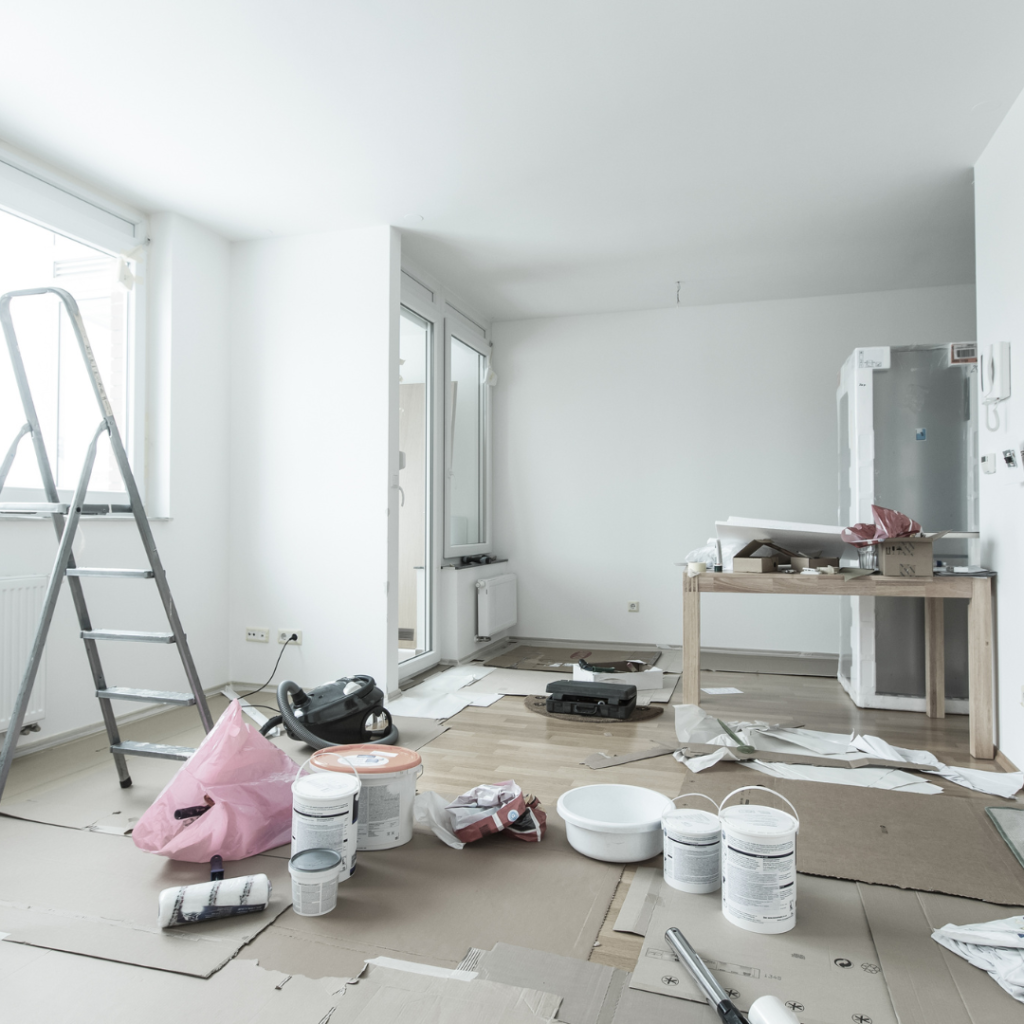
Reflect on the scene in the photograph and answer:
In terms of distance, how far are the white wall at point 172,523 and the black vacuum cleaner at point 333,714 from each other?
0.88 meters

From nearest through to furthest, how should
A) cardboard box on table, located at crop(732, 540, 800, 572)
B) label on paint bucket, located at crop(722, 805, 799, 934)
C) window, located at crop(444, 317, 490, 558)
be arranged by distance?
1. label on paint bucket, located at crop(722, 805, 799, 934)
2. cardboard box on table, located at crop(732, 540, 800, 572)
3. window, located at crop(444, 317, 490, 558)

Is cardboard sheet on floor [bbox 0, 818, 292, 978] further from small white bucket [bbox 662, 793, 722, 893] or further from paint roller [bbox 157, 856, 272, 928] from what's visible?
small white bucket [bbox 662, 793, 722, 893]

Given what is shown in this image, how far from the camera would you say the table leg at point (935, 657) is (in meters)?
3.54

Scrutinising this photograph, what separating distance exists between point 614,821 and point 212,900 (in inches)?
41.0

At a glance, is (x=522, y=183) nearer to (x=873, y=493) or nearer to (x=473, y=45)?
(x=473, y=45)

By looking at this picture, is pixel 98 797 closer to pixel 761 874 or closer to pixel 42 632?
pixel 42 632

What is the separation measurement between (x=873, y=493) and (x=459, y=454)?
2.75 m

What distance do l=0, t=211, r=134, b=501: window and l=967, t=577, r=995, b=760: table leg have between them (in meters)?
3.83

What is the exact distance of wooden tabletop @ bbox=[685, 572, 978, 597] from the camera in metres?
3.03

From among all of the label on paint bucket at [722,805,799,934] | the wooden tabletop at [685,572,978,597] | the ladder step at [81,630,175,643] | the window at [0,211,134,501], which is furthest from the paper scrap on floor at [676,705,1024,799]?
the window at [0,211,134,501]

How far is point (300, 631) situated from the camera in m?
3.96

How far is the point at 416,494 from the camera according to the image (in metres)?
4.80

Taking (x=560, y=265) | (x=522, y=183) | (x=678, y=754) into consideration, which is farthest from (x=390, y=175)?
(x=678, y=754)

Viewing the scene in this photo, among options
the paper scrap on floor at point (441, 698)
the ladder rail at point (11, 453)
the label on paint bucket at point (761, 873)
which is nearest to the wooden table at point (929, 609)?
the paper scrap on floor at point (441, 698)
